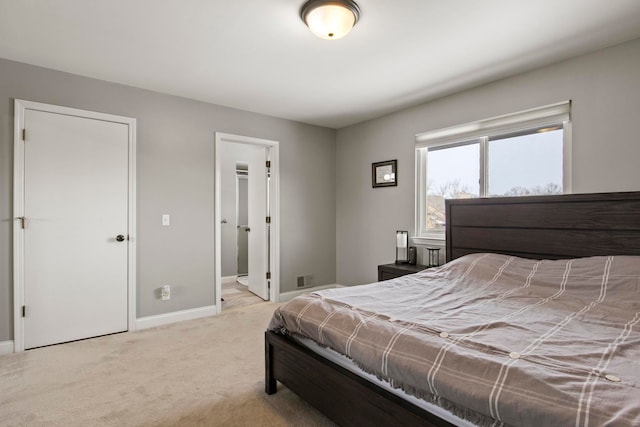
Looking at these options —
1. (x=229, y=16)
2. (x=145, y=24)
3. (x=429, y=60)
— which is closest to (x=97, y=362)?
(x=145, y=24)

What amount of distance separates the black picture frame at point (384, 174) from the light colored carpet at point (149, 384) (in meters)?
2.29

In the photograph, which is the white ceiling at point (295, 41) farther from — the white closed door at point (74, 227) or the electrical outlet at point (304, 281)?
the electrical outlet at point (304, 281)

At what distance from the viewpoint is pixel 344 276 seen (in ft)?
15.8

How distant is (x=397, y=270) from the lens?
11.4 ft

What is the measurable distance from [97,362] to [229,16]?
2685 millimetres

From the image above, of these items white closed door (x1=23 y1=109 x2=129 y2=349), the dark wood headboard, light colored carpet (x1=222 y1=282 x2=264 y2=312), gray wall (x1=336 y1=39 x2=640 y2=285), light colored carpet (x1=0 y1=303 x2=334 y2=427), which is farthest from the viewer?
light colored carpet (x1=222 y1=282 x2=264 y2=312)

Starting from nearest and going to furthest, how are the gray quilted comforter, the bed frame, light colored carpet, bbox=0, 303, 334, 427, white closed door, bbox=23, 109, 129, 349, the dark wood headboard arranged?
1. the gray quilted comforter
2. the bed frame
3. light colored carpet, bbox=0, 303, 334, 427
4. the dark wood headboard
5. white closed door, bbox=23, 109, 129, 349

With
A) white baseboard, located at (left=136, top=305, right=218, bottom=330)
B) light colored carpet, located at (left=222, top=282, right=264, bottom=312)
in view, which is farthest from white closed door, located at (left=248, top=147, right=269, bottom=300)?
white baseboard, located at (left=136, top=305, right=218, bottom=330)

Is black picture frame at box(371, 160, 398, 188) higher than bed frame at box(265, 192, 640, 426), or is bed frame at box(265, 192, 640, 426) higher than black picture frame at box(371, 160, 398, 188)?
black picture frame at box(371, 160, 398, 188)

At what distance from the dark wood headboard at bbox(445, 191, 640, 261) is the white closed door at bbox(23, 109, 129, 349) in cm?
323

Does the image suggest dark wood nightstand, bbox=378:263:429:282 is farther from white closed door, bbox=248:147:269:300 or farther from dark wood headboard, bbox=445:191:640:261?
white closed door, bbox=248:147:269:300

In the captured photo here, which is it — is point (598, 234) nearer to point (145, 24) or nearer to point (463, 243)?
point (463, 243)

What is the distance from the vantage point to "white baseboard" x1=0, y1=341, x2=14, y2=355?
→ 2.70 meters

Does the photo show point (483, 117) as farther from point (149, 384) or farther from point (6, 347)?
point (6, 347)
